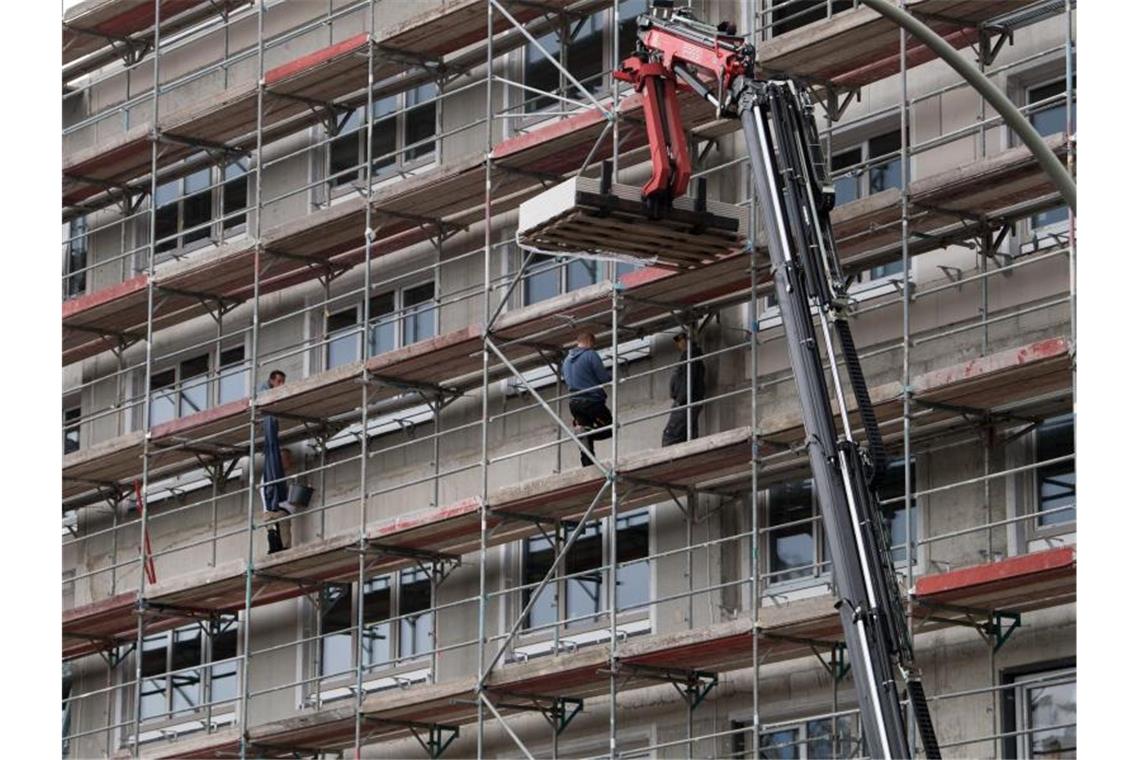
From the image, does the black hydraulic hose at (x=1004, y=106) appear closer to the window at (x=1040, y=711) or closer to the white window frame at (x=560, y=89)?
the window at (x=1040, y=711)

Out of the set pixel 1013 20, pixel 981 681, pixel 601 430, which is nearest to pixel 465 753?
pixel 601 430

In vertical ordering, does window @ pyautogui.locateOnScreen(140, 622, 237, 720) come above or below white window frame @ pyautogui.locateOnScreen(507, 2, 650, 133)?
below

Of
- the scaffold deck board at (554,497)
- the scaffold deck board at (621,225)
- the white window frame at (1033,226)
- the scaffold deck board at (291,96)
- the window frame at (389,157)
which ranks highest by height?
the scaffold deck board at (291,96)

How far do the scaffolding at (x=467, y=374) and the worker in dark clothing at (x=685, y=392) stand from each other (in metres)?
0.22

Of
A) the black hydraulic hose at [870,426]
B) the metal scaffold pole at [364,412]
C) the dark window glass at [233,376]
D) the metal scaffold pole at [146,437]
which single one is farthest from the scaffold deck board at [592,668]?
the dark window glass at [233,376]

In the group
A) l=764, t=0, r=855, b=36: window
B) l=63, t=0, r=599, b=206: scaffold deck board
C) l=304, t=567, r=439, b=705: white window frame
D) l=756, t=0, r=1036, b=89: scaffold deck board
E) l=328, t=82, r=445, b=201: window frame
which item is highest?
l=63, t=0, r=599, b=206: scaffold deck board

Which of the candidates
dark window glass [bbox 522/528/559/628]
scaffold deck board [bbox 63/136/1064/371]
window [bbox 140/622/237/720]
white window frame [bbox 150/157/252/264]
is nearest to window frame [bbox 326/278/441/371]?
scaffold deck board [bbox 63/136/1064/371]

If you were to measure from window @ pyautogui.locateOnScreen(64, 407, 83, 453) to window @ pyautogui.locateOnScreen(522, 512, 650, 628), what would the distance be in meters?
10.2

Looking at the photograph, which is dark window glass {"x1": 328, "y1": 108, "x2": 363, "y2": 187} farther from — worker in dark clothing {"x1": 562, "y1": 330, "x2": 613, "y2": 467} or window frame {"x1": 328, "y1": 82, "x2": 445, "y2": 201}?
worker in dark clothing {"x1": 562, "y1": 330, "x2": 613, "y2": 467}

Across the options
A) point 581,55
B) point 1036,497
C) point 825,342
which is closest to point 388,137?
point 581,55

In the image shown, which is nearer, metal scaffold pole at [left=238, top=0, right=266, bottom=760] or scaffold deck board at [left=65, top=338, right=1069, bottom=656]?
scaffold deck board at [left=65, top=338, right=1069, bottom=656]

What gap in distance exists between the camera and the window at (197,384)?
40.7 m

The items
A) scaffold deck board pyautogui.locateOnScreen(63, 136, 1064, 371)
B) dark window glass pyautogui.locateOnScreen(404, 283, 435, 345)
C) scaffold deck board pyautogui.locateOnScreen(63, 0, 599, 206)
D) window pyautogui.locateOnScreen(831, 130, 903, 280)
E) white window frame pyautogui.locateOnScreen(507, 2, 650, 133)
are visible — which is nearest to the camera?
scaffold deck board pyautogui.locateOnScreen(63, 136, 1064, 371)

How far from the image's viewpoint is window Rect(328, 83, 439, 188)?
3869 cm
